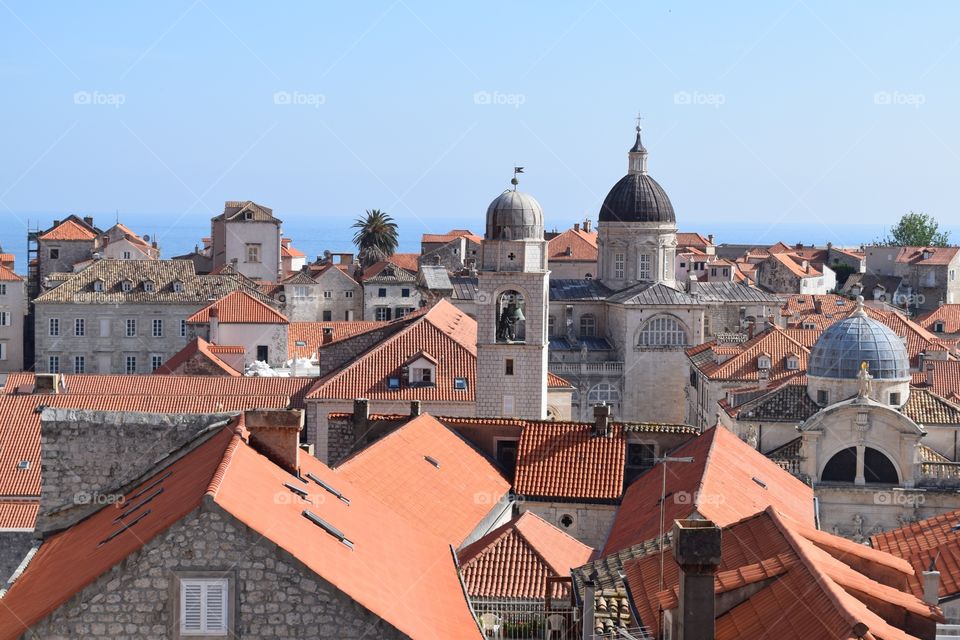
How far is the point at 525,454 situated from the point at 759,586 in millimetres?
17826

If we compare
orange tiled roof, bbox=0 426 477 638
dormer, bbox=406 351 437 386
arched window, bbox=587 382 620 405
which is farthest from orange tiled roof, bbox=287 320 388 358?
orange tiled roof, bbox=0 426 477 638

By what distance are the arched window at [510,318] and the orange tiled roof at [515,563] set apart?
52.8ft

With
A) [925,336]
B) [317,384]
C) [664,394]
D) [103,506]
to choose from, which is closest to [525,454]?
[317,384]

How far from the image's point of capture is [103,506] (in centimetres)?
2123

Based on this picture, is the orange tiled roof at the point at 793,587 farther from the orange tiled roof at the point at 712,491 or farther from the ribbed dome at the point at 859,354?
the ribbed dome at the point at 859,354

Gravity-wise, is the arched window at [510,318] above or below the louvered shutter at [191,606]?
above

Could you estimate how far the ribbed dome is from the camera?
45.4 metres

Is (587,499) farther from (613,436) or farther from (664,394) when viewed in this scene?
(664,394)

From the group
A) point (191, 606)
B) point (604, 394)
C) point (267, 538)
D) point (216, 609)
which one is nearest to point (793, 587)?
point (267, 538)

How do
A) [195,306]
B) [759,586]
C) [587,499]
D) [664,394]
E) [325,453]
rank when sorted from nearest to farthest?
1. [759,586]
2. [587,499]
3. [325,453]
4. [664,394]
5. [195,306]

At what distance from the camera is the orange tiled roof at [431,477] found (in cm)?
2916

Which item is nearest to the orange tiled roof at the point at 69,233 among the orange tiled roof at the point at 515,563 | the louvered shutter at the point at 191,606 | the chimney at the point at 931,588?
the orange tiled roof at the point at 515,563

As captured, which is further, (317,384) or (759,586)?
(317,384)

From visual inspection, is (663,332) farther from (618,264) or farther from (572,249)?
(572,249)
